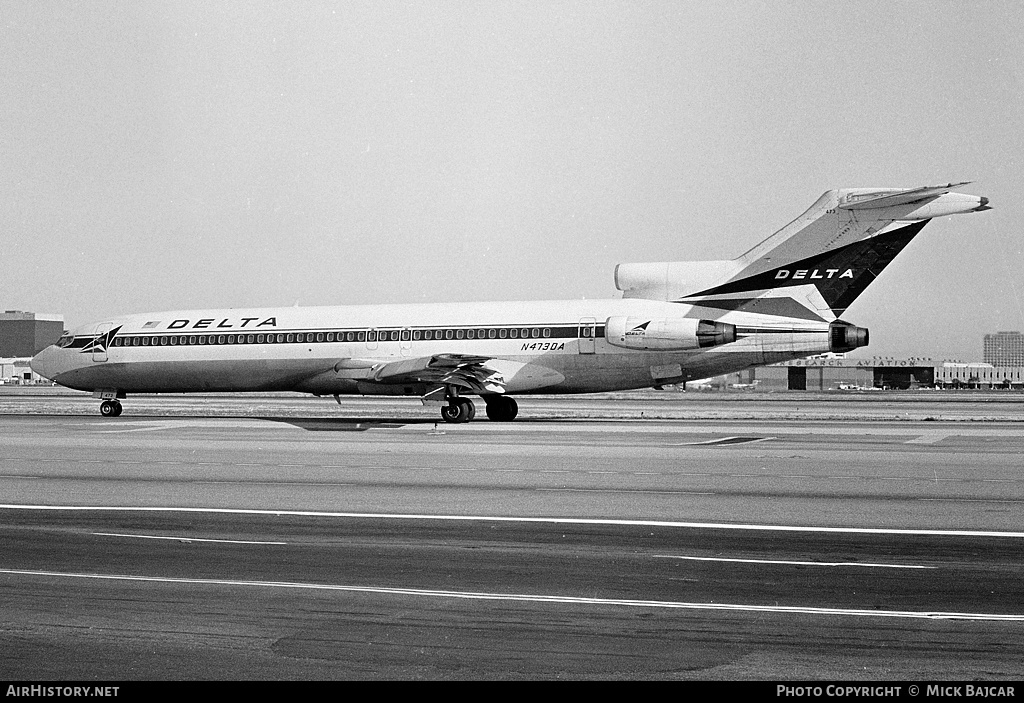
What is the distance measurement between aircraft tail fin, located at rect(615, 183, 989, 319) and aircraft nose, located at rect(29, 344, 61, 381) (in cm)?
2426

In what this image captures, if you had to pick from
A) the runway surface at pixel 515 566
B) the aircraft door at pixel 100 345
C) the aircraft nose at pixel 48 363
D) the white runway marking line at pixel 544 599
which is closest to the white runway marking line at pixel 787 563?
the runway surface at pixel 515 566

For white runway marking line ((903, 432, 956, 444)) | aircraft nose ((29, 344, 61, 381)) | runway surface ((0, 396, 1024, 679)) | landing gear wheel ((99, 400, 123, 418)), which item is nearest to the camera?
runway surface ((0, 396, 1024, 679))

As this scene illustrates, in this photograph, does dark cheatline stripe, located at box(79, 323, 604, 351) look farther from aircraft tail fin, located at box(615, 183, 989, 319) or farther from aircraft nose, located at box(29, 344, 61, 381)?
aircraft tail fin, located at box(615, 183, 989, 319)

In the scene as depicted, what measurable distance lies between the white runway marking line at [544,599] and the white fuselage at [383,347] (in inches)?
916

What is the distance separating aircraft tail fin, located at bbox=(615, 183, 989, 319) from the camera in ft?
94.5

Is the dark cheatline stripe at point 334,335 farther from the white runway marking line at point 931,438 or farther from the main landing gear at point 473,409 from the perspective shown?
the white runway marking line at point 931,438

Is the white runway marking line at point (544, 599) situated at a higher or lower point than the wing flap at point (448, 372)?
lower

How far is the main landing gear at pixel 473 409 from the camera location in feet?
105

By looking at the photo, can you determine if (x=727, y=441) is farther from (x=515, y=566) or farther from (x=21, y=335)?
(x=21, y=335)

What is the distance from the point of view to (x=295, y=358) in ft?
115

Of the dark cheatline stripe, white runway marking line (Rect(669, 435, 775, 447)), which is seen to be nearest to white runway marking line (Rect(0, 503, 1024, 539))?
white runway marking line (Rect(669, 435, 775, 447))

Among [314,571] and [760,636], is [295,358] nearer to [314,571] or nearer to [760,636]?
[314,571]

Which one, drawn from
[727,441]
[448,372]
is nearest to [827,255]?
[727,441]

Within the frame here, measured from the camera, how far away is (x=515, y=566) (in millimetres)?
9102
